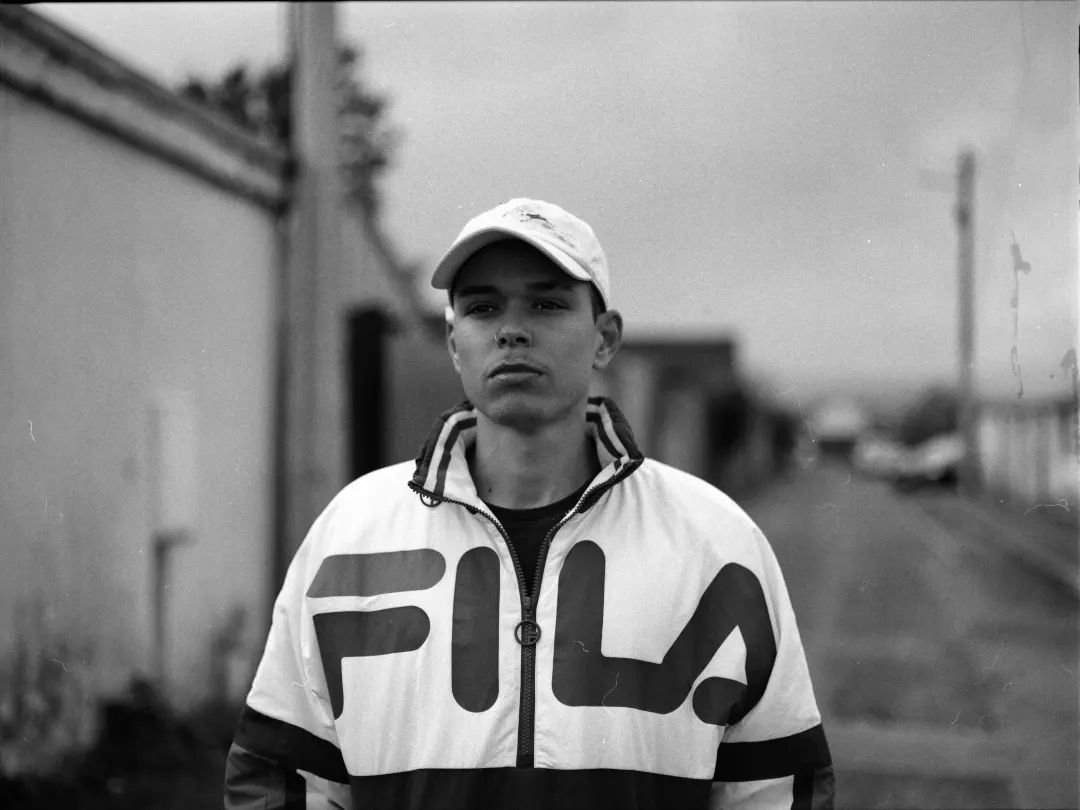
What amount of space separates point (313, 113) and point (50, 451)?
5.07 ft

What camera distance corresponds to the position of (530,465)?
5.56ft

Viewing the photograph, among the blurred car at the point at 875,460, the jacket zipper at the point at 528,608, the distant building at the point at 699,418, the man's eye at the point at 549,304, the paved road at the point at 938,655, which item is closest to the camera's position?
the jacket zipper at the point at 528,608

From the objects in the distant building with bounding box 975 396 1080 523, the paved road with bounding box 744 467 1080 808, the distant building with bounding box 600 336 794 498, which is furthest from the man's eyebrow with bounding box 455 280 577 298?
the distant building with bounding box 975 396 1080 523

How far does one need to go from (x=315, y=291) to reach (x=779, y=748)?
7.82ft

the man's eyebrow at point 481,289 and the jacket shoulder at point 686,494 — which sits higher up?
the man's eyebrow at point 481,289

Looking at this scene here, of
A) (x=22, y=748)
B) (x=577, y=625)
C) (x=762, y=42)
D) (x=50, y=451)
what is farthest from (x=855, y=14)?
(x=22, y=748)

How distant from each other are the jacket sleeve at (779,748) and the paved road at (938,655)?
32.5 inches

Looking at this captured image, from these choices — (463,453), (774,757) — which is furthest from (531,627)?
(774,757)

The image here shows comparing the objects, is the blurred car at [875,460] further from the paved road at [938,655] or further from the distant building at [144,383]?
the distant building at [144,383]

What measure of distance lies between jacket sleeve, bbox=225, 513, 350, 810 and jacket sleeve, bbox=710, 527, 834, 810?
0.61 metres

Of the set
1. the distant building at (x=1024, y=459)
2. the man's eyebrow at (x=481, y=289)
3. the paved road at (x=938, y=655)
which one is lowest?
the paved road at (x=938, y=655)

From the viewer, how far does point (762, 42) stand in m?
2.40

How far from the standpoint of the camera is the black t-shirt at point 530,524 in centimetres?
166

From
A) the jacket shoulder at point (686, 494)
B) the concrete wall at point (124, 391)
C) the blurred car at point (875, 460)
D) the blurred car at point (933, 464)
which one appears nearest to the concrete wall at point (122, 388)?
the concrete wall at point (124, 391)
